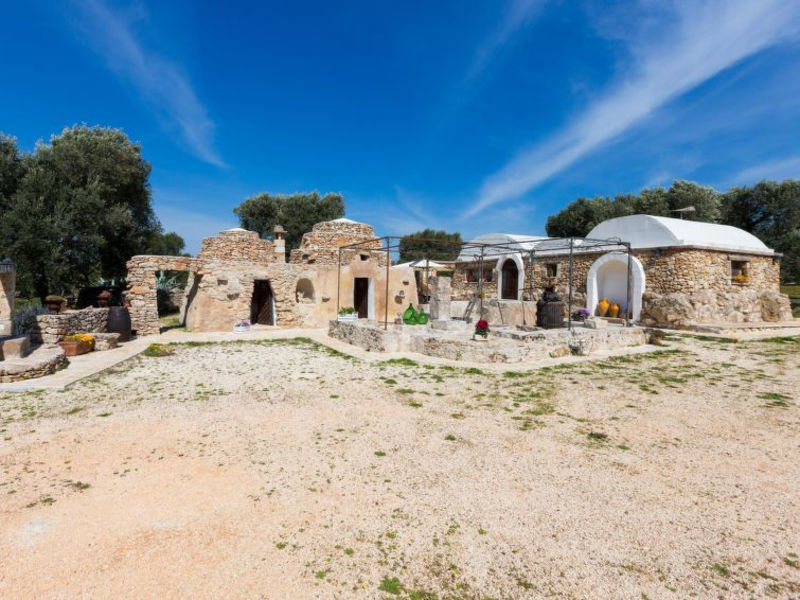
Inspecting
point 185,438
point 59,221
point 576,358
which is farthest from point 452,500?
point 59,221

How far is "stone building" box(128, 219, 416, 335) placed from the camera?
14.5 meters

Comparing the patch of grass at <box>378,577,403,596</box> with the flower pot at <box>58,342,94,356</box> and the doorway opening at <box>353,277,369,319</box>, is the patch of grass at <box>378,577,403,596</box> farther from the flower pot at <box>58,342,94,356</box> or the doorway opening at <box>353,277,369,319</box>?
the doorway opening at <box>353,277,369,319</box>

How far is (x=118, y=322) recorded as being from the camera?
41.7 ft

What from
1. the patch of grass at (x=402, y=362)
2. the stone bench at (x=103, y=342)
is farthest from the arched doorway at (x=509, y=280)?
the stone bench at (x=103, y=342)

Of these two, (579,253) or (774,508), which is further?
(579,253)

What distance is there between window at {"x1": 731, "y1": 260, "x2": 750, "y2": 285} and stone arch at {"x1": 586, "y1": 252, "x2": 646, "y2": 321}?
176 inches

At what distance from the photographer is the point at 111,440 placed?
486 centimetres

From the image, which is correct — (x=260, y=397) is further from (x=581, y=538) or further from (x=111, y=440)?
(x=581, y=538)

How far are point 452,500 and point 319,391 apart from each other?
3965 millimetres

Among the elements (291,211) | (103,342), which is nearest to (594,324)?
(103,342)

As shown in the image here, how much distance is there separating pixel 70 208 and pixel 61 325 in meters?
7.41

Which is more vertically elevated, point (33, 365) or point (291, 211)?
point (291, 211)

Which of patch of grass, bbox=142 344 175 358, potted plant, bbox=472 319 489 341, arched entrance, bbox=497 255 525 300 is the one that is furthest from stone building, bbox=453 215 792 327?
patch of grass, bbox=142 344 175 358

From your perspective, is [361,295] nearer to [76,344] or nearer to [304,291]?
[304,291]
